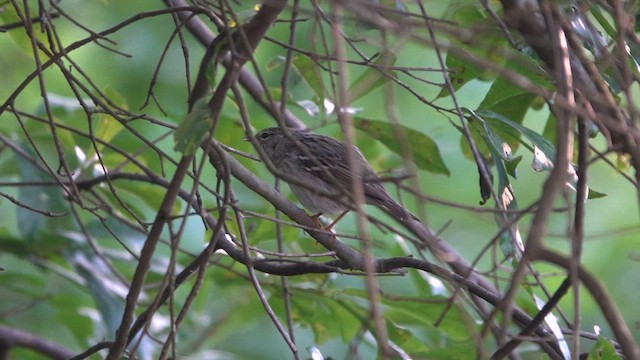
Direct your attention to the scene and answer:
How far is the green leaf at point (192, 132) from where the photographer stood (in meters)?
2.34

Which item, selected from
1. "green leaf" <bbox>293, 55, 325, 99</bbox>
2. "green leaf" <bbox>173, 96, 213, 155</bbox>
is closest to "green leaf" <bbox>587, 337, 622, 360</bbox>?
"green leaf" <bbox>173, 96, 213, 155</bbox>

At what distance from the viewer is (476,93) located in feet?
18.6

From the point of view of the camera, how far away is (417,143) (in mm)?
3900

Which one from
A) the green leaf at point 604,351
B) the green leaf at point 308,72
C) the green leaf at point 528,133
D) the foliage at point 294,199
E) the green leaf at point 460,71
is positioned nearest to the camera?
the foliage at point 294,199

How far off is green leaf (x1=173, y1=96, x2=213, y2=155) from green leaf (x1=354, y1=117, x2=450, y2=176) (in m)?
1.56

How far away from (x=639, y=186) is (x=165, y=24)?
16.9 ft

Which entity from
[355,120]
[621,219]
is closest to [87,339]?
[355,120]

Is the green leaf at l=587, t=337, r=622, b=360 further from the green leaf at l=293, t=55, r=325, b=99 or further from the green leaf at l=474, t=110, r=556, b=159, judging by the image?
the green leaf at l=293, t=55, r=325, b=99

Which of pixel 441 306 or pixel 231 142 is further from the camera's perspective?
pixel 231 142

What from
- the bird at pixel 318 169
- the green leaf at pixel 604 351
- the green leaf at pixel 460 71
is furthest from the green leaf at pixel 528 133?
the bird at pixel 318 169

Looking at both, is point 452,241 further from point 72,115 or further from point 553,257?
point 553,257

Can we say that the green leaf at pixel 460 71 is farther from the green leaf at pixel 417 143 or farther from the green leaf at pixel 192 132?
the green leaf at pixel 192 132

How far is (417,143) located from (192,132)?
1698mm

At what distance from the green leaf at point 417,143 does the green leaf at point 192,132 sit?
61.5 inches
